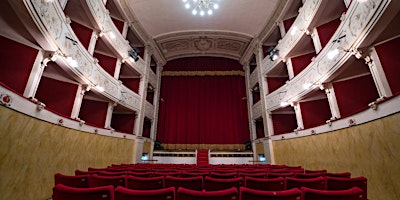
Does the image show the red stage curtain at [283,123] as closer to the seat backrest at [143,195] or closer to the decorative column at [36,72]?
the seat backrest at [143,195]

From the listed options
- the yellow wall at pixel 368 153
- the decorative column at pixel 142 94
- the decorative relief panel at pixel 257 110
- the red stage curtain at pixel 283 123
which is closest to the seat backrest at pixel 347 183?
the yellow wall at pixel 368 153

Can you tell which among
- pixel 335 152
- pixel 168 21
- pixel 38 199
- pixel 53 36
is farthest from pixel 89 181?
pixel 168 21

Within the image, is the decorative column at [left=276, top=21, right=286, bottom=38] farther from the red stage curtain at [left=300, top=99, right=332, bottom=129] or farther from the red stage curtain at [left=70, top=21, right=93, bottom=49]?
the red stage curtain at [left=70, top=21, right=93, bottom=49]

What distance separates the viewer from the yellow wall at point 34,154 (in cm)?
258

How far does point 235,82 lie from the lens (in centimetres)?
1134

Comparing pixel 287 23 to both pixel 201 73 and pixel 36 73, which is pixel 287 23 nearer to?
pixel 201 73

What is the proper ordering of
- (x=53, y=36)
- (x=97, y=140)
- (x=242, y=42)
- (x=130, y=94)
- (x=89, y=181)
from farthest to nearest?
1. (x=242, y=42)
2. (x=130, y=94)
3. (x=97, y=140)
4. (x=53, y=36)
5. (x=89, y=181)

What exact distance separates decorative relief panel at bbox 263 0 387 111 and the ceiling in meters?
3.97

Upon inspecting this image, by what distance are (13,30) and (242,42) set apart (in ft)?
32.4

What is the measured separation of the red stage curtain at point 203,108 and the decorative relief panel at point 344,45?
441 centimetres

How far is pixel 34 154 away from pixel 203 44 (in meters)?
9.93

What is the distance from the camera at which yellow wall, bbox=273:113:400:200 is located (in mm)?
2737

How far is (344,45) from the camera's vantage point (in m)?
4.02

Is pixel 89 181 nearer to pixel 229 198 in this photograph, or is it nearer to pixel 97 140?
pixel 229 198
